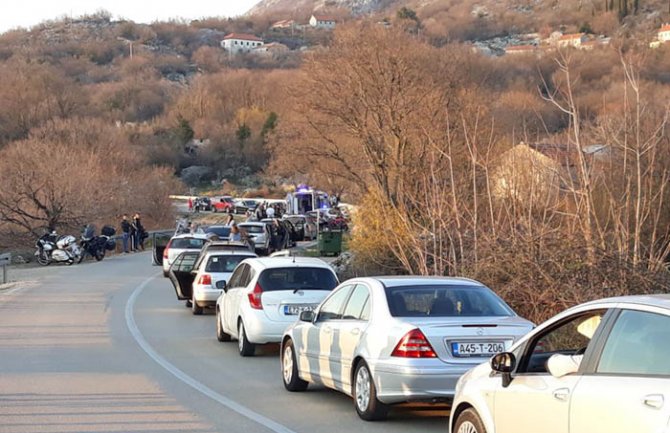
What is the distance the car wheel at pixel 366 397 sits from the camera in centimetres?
984

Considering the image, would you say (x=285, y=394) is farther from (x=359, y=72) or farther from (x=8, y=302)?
(x=359, y=72)

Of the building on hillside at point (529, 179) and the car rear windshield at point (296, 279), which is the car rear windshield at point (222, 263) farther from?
the car rear windshield at point (296, 279)

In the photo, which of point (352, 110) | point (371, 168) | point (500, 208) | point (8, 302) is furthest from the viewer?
point (352, 110)

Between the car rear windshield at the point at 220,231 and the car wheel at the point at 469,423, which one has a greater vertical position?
the car wheel at the point at 469,423

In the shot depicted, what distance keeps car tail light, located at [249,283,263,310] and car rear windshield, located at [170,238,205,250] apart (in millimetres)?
18802

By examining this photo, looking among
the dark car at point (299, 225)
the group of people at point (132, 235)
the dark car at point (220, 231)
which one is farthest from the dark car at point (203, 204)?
the dark car at point (220, 231)

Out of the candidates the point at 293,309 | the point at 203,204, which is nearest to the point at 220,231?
the point at 293,309

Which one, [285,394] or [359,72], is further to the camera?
[359,72]

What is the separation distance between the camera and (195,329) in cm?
1939

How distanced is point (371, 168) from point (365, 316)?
26739 mm

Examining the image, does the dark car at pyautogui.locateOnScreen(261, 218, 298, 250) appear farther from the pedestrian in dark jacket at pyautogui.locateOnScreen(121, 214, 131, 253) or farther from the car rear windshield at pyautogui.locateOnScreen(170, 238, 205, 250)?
the car rear windshield at pyautogui.locateOnScreen(170, 238, 205, 250)

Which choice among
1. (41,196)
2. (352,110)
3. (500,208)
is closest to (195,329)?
(500,208)

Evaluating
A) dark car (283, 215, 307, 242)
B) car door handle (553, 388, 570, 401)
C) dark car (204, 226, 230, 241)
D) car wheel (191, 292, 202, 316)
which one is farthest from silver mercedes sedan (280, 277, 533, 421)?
dark car (283, 215, 307, 242)

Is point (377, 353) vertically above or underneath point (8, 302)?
above
